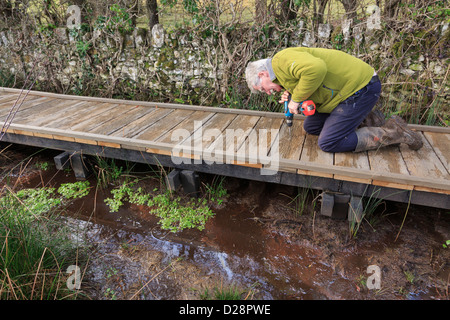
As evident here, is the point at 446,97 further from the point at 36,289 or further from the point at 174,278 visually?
the point at 36,289

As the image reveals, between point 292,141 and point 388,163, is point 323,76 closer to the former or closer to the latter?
point 292,141

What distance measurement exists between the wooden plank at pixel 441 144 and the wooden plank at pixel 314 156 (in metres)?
1.01

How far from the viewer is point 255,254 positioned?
2.81 meters

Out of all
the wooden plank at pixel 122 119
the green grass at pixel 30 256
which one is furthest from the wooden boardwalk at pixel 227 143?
the green grass at pixel 30 256

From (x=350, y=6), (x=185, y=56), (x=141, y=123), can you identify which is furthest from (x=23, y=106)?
(x=350, y=6)

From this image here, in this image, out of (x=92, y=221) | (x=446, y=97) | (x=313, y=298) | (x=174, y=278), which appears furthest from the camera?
(x=446, y=97)

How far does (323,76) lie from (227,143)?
45.4 inches

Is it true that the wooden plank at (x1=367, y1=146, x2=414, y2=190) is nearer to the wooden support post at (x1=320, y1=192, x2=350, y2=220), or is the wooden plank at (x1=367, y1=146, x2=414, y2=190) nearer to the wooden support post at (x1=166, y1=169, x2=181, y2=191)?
the wooden support post at (x1=320, y1=192, x2=350, y2=220)

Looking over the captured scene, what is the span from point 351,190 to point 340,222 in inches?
16.6

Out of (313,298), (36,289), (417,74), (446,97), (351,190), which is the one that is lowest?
(313,298)

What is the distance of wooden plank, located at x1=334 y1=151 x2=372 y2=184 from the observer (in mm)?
2670

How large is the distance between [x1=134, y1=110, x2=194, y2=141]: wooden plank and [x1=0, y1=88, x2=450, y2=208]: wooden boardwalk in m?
0.01

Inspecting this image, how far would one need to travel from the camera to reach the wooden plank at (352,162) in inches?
105

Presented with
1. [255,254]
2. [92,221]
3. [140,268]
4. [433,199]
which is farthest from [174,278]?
[433,199]
